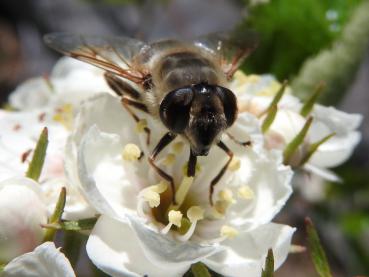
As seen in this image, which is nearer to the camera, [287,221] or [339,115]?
[339,115]

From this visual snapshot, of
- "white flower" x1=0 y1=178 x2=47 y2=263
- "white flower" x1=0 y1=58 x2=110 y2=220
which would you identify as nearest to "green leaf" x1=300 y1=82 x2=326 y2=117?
"white flower" x1=0 y1=58 x2=110 y2=220

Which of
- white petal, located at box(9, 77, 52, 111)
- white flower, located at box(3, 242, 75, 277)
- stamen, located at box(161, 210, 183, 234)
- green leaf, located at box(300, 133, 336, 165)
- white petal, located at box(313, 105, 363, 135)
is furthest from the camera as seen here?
white petal, located at box(9, 77, 52, 111)

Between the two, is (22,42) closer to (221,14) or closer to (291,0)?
(221,14)

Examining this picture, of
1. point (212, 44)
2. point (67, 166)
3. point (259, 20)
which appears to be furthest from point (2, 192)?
point (259, 20)

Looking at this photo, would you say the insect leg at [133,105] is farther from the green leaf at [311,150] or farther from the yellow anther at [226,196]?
the green leaf at [311,150]

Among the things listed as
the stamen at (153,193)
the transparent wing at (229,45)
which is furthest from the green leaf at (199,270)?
the transparent wing at (229,45)

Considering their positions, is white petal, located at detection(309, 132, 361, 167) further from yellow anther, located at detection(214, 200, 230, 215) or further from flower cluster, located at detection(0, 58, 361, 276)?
yellow anther, located at detection(214, 200, 230, 215)
